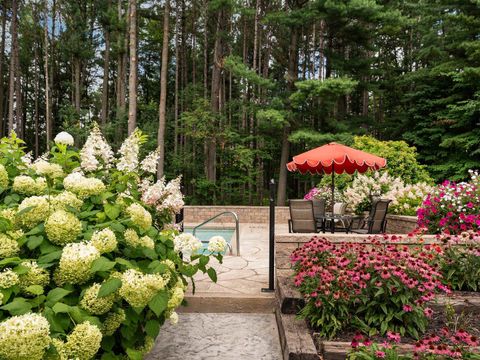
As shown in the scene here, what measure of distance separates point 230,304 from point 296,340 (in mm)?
1452

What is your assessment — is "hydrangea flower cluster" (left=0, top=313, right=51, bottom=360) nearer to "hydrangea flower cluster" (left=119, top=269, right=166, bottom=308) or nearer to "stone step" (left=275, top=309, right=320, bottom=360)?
"hydrangea flower cluster" (left=119, top=269, right=166, bottom=308)

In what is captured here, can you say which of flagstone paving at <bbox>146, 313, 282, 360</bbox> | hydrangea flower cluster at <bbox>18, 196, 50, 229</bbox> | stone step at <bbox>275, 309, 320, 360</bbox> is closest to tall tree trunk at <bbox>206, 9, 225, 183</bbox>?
flagstone paving at <bbox>146, 313, 282, 360</bbox>

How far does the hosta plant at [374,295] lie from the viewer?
2818 millimetres

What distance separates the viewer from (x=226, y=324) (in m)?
3.80

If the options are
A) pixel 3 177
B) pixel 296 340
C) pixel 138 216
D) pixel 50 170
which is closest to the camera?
pixel 138 216

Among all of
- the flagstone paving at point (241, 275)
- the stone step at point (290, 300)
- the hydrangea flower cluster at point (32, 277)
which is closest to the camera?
the hydrangea flower cluster at point (32, 277)

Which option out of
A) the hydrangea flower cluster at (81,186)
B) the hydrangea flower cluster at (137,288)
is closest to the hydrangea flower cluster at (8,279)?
the hydrangea flower cluster at (137,288)

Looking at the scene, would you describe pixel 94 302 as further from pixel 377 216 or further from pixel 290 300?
pixel 377 216

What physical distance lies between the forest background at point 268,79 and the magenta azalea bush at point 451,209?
893 centimetres

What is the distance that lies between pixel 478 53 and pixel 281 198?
9.08m

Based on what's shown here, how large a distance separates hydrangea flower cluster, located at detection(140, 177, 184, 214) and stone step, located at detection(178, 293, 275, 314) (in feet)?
5.00

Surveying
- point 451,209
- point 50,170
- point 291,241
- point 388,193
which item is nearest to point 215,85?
point 388,193

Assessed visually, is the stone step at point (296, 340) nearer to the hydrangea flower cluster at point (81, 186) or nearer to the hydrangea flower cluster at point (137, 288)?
the hydrangea flower cluster at point (137, 288)

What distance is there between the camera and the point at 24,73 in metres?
24.4
